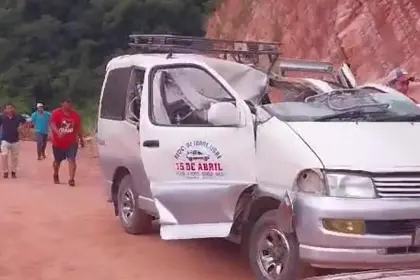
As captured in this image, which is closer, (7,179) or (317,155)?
(317,155)

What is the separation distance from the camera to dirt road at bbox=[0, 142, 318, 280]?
8.34 meters

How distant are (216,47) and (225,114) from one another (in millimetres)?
2098

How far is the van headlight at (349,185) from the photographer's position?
22.0ft

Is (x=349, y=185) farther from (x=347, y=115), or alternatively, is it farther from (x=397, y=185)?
(x=347, y=115)

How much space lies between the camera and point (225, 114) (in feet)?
24.7

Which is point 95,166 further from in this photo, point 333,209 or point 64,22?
point 64,22

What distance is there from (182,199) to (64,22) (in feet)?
148

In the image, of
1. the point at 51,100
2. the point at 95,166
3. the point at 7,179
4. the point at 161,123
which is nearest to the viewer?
the point at 161,123

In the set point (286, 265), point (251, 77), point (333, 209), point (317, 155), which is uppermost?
point (251, 77)

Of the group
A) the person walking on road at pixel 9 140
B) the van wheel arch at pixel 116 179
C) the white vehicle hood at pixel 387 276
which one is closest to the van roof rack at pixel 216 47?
the van wheel arch at pixel 116 179

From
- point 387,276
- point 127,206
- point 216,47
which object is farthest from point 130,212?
point 387,276

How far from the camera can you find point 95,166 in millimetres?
20281

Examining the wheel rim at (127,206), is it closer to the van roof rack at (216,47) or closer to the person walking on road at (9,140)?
the van roof rack at (216,47)

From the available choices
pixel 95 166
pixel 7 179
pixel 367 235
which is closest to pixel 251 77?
pixel 367 235
